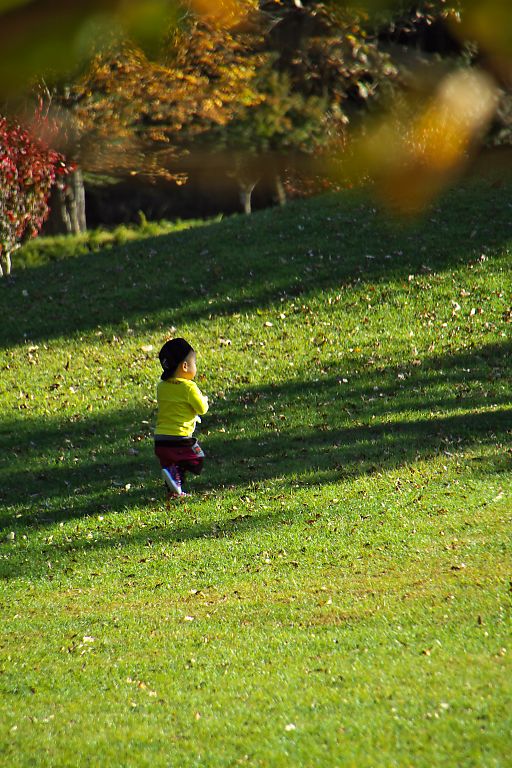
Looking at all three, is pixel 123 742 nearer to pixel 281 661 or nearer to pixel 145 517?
pixel 281 661

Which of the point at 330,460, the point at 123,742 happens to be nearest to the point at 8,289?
the point at 330,460

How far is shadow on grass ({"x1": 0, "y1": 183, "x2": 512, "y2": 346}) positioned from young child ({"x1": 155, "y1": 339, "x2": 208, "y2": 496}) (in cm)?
A: 686

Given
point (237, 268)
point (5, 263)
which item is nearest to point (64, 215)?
point (5, 263)

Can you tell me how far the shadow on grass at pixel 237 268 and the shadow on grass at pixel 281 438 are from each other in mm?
3653

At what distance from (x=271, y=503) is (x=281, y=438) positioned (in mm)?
2174

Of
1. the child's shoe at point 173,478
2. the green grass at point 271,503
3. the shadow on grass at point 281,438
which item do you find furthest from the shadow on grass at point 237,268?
the child's shoe at point 173,478

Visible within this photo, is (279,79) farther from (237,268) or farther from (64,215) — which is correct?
(64,215)

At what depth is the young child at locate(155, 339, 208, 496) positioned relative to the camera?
31.5 ft

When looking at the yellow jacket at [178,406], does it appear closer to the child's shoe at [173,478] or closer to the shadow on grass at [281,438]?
the child's shoe at [173,478]

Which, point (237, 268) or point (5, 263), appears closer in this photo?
point (237, 268)

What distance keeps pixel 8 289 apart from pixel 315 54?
18.5m

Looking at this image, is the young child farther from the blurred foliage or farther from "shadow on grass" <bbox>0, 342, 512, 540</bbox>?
the blurred foliage

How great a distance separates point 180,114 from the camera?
6.08 feet

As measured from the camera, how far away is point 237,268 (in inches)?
723
